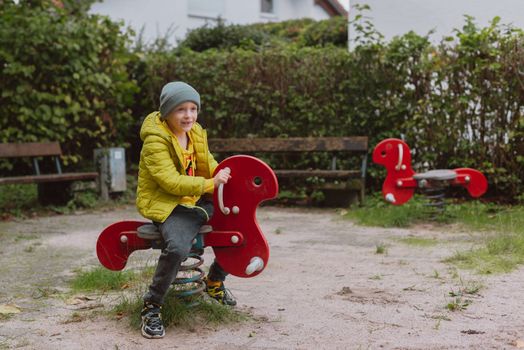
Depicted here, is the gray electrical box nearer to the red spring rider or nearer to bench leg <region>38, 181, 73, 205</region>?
bench leg <region>38, 181, 73, 205</region>

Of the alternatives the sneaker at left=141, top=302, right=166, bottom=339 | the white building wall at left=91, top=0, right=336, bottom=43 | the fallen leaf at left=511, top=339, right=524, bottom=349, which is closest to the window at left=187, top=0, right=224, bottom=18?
the white building wall at left=91, top=0, right=336, bottom=43

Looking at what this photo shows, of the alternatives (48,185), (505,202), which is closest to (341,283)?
(505,202)

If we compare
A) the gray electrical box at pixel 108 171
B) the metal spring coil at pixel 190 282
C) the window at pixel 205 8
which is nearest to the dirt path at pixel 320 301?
the metal spring coil at pixel 190 282

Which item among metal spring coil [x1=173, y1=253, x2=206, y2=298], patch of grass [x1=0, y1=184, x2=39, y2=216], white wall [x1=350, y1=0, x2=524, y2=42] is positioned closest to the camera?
metal spring coil [x1=173, y1=253, x2=206, y2=298]

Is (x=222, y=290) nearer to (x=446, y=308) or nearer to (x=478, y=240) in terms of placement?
(x=446, y=308)

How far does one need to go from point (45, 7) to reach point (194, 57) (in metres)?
2.34

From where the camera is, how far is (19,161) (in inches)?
460

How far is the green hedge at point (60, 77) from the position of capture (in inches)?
404

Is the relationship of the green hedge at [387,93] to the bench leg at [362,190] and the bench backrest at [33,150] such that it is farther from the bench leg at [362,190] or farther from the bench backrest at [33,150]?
the bench backrest at [33,150]

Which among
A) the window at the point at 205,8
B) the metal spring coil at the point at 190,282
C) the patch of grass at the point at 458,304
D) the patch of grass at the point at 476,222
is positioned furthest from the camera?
the window at the point at 205,8

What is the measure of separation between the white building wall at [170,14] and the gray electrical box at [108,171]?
31.8ft

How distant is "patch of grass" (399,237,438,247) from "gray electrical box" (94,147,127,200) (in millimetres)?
5111

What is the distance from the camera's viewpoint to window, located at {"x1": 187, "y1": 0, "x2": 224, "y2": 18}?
24.2 metres

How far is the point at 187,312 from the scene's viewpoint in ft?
14.2
